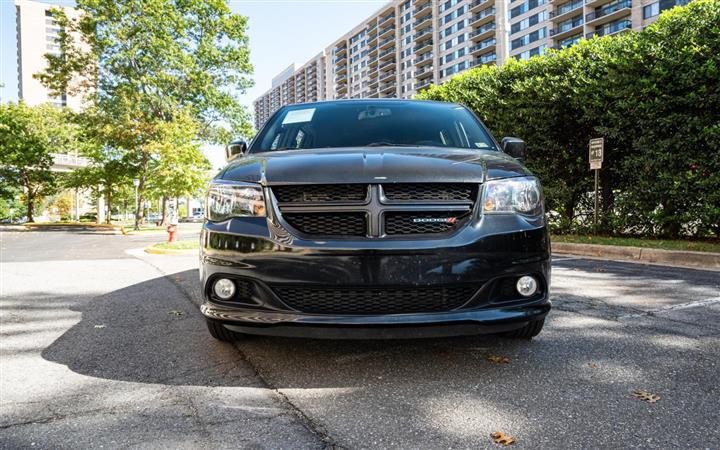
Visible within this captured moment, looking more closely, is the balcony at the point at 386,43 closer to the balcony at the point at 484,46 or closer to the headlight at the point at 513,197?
the balcony at the point at 484,46

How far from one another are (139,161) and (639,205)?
2636 centimetres

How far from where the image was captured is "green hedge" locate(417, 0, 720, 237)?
7793 mm

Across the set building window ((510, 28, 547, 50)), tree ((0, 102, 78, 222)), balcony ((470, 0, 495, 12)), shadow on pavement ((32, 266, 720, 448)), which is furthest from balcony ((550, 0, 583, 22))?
shadow on pavement ((32, 266, 720, 448))

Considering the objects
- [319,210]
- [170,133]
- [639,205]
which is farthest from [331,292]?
[170,133]

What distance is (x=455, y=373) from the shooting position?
2562mm

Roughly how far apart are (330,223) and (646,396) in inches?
66.0

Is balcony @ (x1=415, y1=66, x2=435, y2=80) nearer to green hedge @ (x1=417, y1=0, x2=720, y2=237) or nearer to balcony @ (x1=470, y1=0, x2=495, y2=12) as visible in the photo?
balcony @ (x1=470, y1=0, x2=495, y2=12)

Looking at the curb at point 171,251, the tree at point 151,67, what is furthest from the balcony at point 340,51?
the curb at point 171,251

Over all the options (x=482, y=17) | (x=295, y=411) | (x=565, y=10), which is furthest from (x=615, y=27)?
(x=295, y=411)

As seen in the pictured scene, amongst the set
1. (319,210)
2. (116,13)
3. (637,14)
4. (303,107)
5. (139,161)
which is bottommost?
(319,210)

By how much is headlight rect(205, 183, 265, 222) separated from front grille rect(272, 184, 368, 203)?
136 millimetres

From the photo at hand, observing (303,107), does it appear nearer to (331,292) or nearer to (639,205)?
(331,292)

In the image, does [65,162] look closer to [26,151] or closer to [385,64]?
[26,151]

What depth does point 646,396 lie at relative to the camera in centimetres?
225
